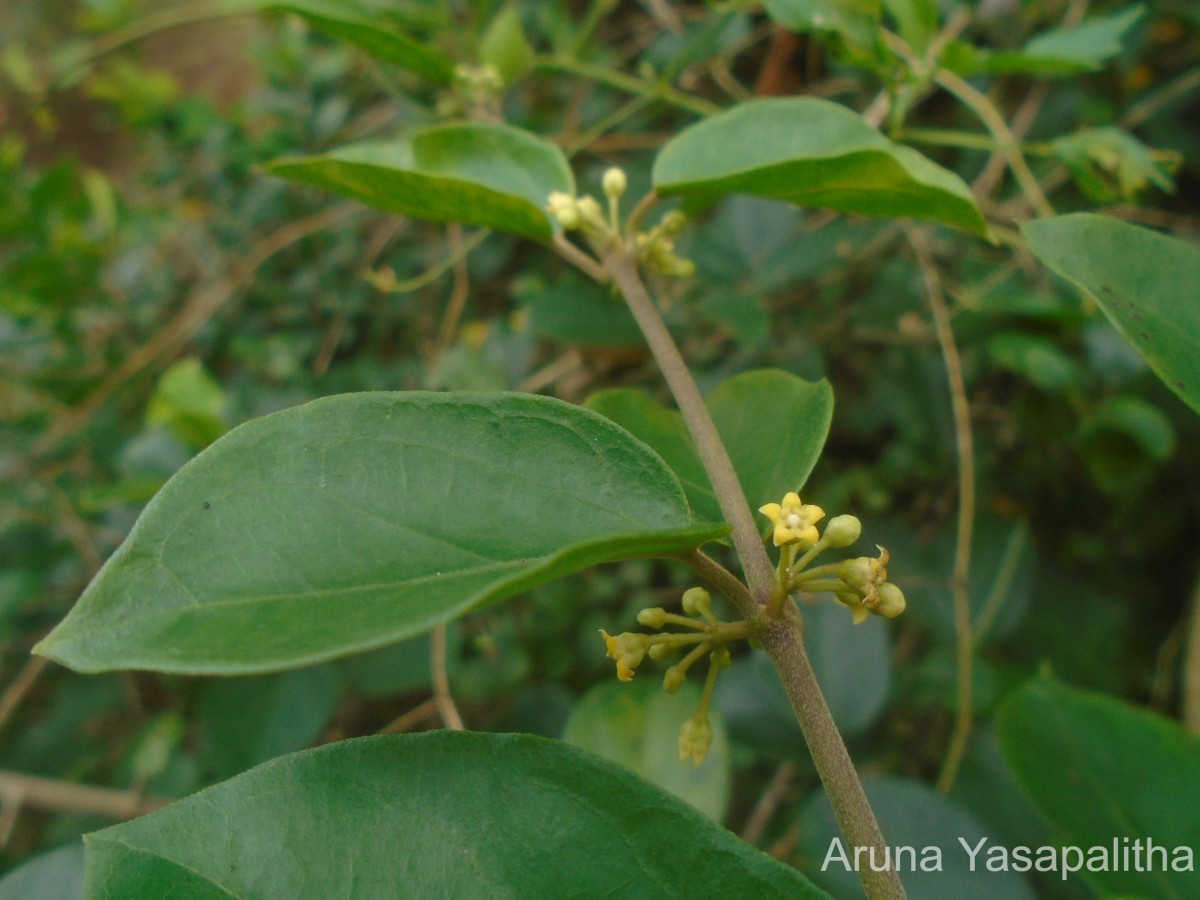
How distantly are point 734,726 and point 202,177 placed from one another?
1946mm

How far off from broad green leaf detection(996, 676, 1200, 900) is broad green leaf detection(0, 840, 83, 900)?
0.90 meters

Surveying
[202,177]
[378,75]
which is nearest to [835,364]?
[378,75]

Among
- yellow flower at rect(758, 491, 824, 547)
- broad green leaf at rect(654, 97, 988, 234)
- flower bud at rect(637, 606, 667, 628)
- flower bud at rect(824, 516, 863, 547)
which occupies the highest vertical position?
broad green leaf at rect(654, 97, 988, 234)

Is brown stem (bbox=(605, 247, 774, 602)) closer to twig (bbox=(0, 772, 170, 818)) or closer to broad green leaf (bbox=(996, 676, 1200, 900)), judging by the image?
broad green leaf (bbox=(996, 676, 1200, 900))

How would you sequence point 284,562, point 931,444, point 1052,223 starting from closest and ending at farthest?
1. point 284,562
2. point 1052,223
3. point 931,444

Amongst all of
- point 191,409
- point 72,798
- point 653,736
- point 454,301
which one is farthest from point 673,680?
point 454,301

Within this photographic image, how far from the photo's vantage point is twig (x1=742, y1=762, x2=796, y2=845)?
3.86 feet

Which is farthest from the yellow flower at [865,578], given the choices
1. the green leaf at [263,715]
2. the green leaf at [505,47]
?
the green leaf at [505,47]

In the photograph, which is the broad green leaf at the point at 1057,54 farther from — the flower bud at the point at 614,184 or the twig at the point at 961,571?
the flower bud at the point at 614,184

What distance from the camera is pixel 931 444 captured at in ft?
4.45

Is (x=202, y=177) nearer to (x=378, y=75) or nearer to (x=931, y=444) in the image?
(x=378, y=75)

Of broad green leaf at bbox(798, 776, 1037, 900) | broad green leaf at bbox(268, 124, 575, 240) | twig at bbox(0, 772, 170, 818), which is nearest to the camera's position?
broad green leaf at bbox(268, 124, 575, 240)

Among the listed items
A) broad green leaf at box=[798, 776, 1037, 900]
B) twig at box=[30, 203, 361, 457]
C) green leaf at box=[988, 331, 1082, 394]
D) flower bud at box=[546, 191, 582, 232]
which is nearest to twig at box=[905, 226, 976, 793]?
green leaf at box=[988, 331, 1082, 394]

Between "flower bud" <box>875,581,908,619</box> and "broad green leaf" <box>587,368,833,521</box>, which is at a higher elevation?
"broad green leaf" <box>587,368,833,521</box>
